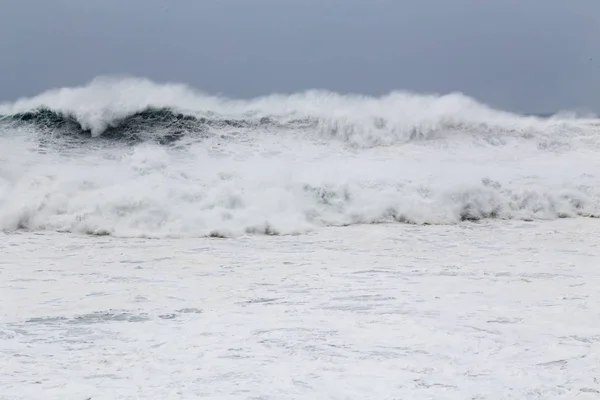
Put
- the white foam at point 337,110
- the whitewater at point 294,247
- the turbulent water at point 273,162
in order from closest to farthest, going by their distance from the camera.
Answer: the whitewater at point 294,247, the turbulent water at point 273,162, the white foam at point 337,110

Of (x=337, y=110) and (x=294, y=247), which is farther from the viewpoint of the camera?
(x=337, y=110)

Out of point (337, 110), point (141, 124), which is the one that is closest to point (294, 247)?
point (337, 110)

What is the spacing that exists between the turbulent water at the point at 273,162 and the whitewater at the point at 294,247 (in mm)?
41

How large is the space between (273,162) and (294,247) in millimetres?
3953

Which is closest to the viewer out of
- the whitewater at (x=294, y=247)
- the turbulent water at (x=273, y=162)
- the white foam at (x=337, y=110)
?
the whitewater at (x=294, y=247)

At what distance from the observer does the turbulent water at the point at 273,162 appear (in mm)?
8914

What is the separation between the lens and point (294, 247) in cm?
736

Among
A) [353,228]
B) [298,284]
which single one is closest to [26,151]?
[353,228]

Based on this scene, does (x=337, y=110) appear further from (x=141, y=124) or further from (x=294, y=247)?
(x=294, y=247)

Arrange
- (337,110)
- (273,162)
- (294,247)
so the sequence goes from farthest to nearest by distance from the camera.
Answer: (337,110)
(273,162)
(294,247)

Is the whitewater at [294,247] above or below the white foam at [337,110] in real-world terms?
below

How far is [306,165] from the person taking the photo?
10.9 metres

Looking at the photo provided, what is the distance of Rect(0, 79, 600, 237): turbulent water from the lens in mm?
8914

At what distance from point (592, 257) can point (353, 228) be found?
122 inches
